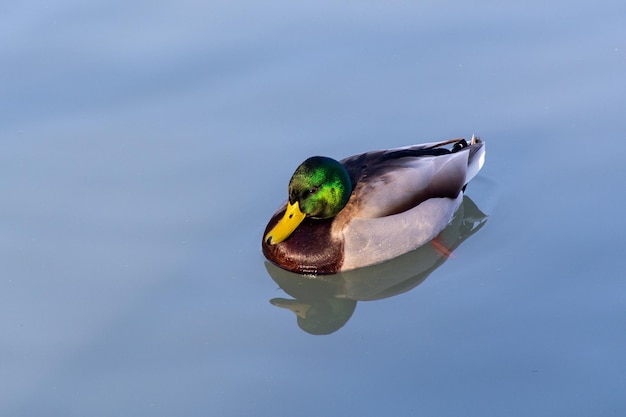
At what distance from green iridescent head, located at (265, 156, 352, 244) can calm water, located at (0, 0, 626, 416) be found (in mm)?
323

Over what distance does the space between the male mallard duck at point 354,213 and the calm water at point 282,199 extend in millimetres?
137

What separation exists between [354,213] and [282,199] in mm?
700

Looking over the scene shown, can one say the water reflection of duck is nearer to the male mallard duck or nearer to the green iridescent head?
the male mallard duck

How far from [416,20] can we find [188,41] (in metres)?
1.80

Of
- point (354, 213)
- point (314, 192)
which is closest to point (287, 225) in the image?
point (314, 192)

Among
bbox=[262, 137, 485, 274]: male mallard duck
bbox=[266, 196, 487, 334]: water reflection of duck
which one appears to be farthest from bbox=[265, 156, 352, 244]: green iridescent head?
bbox=[266, 196, 487, 334]: water reflection of duck

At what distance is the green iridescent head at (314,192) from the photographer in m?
6.06

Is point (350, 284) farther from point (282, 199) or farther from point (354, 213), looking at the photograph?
point (282, 199)

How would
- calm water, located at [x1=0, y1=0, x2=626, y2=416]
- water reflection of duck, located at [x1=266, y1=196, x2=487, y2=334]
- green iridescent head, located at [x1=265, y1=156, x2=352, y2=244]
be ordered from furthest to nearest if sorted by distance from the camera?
green iridescent head, located at [x1=265, y1=156, x2=352, y2=244]
water reflection of duck, located at [x1=266, y1=196, x2=487, y2=334]
calm water, located at [x1=0, y1=0, x2=626, y2=416]

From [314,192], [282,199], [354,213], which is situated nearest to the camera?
[314,192]

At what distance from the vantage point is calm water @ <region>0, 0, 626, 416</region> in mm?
5184

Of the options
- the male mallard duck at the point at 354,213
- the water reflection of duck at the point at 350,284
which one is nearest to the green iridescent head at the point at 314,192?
the male mallard duck at the point at 354,213

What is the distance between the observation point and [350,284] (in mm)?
6121

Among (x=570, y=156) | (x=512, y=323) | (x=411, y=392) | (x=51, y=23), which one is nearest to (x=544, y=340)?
(x=512, y=323)
